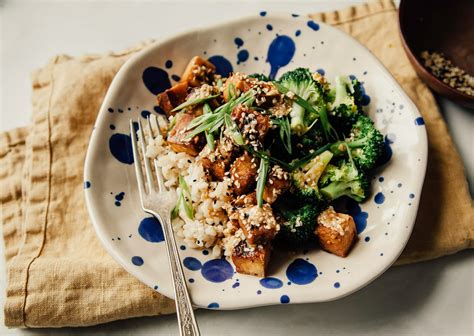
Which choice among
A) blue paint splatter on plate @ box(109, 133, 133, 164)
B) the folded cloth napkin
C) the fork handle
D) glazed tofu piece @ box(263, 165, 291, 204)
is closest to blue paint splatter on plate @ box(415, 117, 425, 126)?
the folded cloth napkin

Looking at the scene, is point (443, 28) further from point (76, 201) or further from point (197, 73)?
point (76, 201)

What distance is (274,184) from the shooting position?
2477 mm

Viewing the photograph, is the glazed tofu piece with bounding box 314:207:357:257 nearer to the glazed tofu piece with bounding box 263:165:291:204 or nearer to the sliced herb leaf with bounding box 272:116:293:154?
the glazed tofu piece with bounding box 263:165:291:204

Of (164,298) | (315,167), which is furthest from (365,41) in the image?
(164,298)

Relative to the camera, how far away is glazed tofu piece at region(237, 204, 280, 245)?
7.80 feet

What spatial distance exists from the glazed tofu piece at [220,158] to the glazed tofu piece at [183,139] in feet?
0.30

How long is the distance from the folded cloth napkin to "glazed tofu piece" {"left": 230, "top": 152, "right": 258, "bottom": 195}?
73 cm

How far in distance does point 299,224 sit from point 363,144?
0.52m

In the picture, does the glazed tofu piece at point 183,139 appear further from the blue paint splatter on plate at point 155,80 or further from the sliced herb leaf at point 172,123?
the blue paint splatter on plate at point 155,80

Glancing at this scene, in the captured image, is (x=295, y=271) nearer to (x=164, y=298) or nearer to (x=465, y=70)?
(x=164, y=298)

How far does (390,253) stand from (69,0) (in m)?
2.95

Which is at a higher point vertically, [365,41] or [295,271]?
[365,41]

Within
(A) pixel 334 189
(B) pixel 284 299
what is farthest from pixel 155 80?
(B) pixel 284 299

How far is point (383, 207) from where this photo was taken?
262 centimetres
